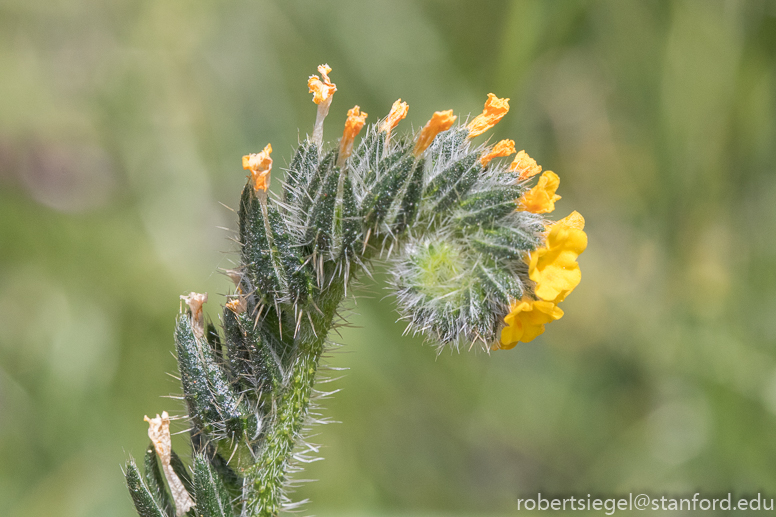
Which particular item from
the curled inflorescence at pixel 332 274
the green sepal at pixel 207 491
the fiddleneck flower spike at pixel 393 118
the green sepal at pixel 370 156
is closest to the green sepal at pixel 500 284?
the curled inflorescence at pixel 332 274

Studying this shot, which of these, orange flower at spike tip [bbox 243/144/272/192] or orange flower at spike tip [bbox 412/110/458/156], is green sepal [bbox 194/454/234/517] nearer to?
orange flower at spike tip [bbox 243/144/272/192]

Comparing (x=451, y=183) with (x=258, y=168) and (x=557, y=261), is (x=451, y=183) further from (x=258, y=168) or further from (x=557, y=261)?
(x=258, y=168)

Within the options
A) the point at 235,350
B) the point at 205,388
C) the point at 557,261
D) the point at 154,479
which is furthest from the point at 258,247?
the point at 557,261

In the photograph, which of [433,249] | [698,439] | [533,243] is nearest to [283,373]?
[433,249]

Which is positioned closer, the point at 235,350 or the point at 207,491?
the point at 207,491

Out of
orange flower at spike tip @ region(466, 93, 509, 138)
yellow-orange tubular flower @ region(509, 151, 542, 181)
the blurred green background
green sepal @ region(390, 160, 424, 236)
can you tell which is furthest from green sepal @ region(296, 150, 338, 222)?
the blurred green background
